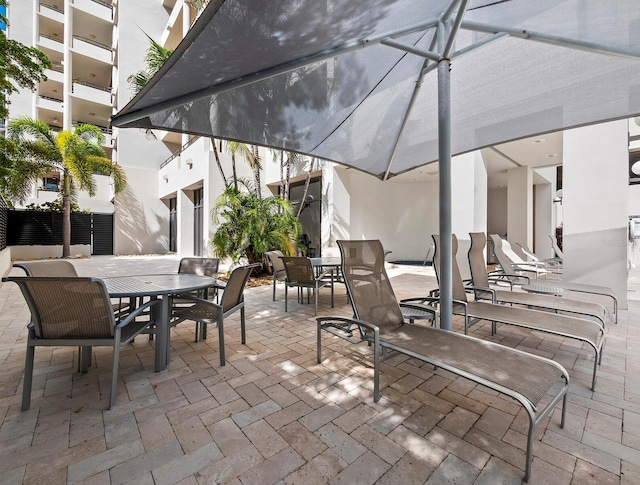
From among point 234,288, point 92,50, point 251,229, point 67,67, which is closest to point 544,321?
point 234,288

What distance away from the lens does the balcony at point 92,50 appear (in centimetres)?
1820

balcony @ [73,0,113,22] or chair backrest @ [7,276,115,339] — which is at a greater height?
balcony @ [73,0,113,22]

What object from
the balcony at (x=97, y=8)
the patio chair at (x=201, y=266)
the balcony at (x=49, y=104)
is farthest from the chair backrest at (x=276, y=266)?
the balcony at (x=97, y=8)

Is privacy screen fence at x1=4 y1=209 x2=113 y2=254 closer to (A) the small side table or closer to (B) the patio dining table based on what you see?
(B) the patio dining table

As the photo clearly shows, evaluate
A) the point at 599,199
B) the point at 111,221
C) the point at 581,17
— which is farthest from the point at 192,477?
the point at 111,221

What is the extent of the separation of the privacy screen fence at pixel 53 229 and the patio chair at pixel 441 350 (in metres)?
16.2

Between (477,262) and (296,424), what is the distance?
368cm

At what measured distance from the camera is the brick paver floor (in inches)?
64.3

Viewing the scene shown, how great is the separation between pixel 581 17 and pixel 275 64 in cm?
255

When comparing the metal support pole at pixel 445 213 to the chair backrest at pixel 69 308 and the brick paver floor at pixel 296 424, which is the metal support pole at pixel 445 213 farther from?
the chair backrest at pixel 69 308

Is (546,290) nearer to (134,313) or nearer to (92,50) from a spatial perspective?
(134,313)

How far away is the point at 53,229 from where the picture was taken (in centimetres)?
1459

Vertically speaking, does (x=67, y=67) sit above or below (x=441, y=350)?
above

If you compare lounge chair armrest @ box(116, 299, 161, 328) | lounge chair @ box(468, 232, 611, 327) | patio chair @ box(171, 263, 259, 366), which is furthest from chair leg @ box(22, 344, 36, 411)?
lounge chair @ box(468, 232, 611, 327)
